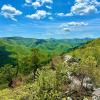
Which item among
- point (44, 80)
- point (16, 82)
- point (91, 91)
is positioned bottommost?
point (16, 82)

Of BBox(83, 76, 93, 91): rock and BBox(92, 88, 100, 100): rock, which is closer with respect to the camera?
BBox(92, 88, 100, 100): rock

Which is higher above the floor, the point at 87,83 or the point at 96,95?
the point at 87,83

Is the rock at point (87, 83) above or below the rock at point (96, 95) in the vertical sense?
above

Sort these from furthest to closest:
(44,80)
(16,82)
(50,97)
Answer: (16,82) < (44,80) < (50,97)

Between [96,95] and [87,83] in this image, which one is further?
[87,83]

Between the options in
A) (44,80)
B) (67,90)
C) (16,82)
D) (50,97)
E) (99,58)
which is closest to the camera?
(50,97)

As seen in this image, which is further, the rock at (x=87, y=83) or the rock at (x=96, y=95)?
the rock at (x=87, y=83)

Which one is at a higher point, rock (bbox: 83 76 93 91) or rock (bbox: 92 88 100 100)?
rock (bbox: 83 76 93 91)

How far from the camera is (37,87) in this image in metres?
59.6

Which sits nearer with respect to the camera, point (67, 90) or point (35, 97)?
point (35, 97)

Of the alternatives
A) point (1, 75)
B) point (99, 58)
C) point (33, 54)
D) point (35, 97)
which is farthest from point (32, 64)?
point (35, 97)

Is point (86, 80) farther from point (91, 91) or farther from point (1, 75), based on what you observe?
point (1, 75)

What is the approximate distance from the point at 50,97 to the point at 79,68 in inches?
584

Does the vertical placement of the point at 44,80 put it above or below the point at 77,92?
above
